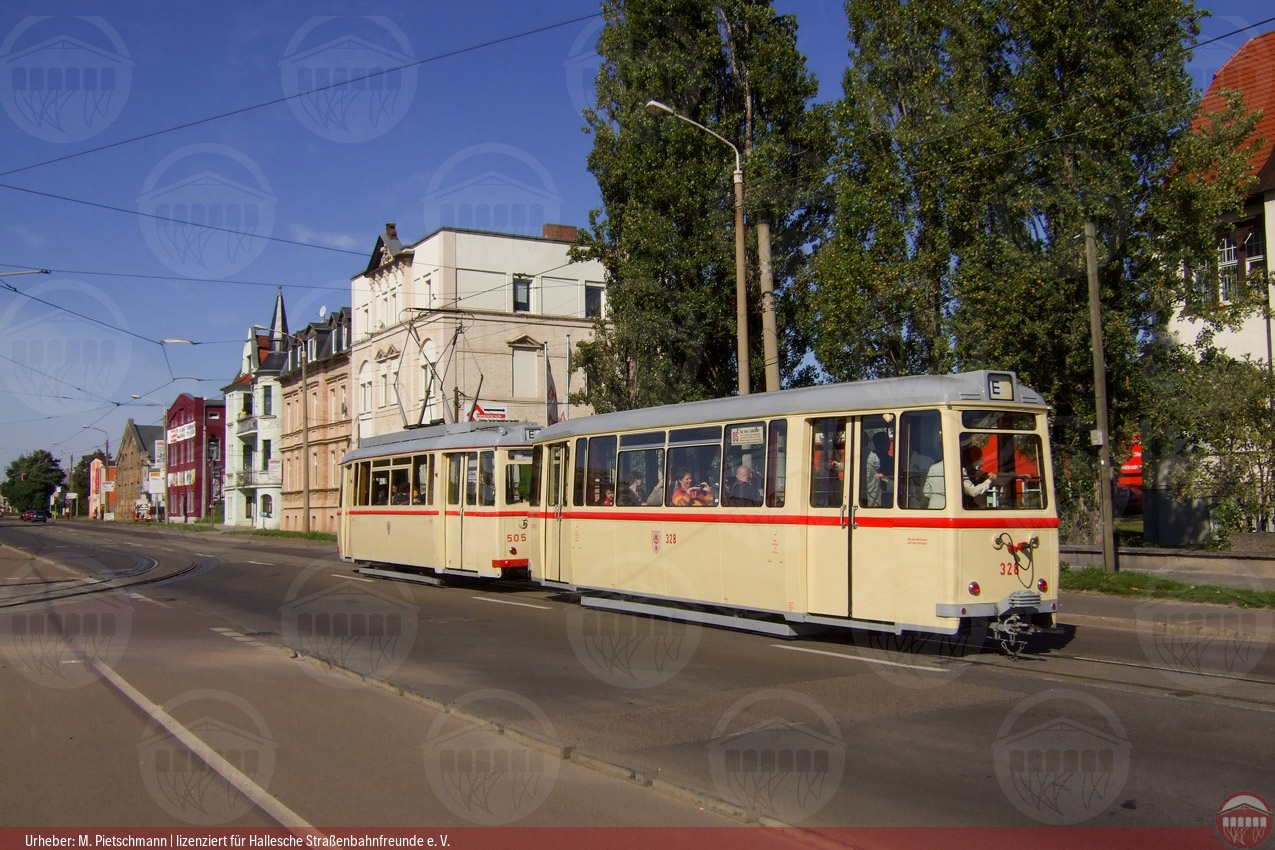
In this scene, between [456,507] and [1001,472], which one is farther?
[456,507]

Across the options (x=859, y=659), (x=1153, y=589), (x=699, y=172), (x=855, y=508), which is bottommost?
(x=859, y=659)

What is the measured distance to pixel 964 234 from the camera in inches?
849

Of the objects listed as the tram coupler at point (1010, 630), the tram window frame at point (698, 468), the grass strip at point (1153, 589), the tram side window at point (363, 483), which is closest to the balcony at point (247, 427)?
the tram side window at point (363, 483)

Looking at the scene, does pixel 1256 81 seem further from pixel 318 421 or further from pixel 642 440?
pixel 318 421

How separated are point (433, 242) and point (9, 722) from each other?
3798 cm

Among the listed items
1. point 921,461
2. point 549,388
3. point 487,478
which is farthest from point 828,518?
point 549,388

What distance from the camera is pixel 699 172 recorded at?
27.0 meters

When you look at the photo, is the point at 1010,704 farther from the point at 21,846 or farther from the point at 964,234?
the point at 964,234

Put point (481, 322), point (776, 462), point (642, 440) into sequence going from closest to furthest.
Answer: point (776, 462)
point (642, 440)
point (481, 322)

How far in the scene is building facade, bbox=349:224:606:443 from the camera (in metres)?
44.0

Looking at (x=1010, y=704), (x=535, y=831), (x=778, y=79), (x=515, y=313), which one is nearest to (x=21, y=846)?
(x=535, y=831)

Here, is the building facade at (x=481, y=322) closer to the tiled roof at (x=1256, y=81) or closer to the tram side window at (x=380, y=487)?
the tram side window at (x=380, y=487)

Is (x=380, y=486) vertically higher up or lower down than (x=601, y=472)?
lower down

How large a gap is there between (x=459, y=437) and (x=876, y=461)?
36.1 feet
